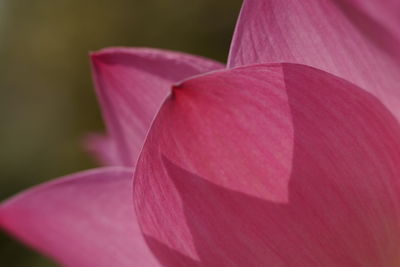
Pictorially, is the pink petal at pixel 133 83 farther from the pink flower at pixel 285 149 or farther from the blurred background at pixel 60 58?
the blurred background at pixel 60 58

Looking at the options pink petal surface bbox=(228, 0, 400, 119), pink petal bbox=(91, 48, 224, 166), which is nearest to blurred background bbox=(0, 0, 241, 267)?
pink petal bbox=(91, 48, 224, 166)

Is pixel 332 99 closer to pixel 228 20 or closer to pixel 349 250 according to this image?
pixel 349 250

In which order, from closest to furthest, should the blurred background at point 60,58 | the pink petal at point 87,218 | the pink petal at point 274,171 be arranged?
1. the pink petal at point 274,171
2. the pink petal at point 87,218
3. the blurred background at point 60,58

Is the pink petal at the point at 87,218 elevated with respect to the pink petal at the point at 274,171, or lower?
lower

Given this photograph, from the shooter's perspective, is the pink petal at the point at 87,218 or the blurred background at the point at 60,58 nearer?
the pink petal at the point at 87,218

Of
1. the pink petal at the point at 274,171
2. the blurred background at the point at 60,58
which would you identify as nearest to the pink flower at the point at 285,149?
the pink petal at the point at 274,171

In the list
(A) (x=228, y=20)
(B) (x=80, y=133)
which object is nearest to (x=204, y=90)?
(A) (x=228, y=20)

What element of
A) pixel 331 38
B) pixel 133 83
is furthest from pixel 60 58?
pixel 331 38
